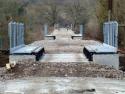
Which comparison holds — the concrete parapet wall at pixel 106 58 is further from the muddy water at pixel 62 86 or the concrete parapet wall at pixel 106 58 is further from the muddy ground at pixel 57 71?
the muddy water at pixel 62 86

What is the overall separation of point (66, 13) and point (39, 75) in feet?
270

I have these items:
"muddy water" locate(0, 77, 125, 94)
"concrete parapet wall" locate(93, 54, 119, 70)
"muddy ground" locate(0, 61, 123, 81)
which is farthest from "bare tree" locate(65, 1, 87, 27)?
"muddy water" locate(0, 77, 125, 94)

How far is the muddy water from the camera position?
11078 mm

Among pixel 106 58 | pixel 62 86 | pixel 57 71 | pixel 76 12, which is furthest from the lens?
pixel 76 12

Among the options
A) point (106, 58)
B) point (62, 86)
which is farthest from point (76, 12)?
point (62, 86)

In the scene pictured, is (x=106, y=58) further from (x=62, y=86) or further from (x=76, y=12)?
(x=76, y=12)

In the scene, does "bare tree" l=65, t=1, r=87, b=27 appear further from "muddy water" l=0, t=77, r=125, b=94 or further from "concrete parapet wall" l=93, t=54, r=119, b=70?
"muddy water" l=0, t=77, r=125, b=94

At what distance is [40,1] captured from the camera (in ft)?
317

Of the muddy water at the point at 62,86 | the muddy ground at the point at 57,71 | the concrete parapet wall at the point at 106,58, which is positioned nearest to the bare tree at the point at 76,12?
the concrete parapet wall at the point at 106,58

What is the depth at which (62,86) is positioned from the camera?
11.9 meters

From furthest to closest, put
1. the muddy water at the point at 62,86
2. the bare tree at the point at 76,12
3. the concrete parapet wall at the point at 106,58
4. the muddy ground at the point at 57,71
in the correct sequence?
the bare tree at the point at 76,12 < the concrete parapet wall at the point at 106,58 < the muddy ground at the point at 57,71 < the muddy water at the point at 62,86

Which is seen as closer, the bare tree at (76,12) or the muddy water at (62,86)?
the muddy water at (62,86)

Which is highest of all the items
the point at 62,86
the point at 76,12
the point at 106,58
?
the point at 76,12

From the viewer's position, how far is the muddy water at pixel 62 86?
36.3 feet
